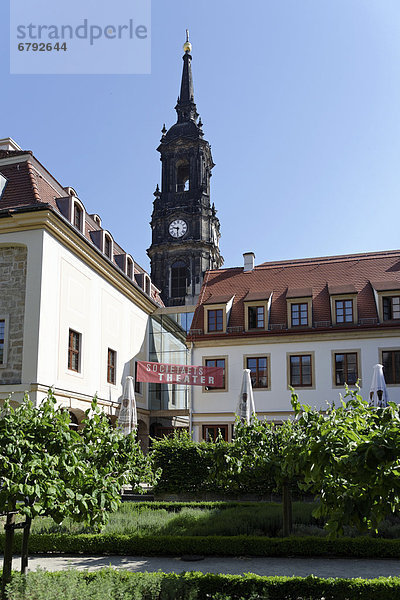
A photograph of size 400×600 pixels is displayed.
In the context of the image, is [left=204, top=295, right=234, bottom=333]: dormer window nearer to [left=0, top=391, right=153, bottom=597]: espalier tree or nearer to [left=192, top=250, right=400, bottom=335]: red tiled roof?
[left=192, top=250, right=400, bottom=335]: red tiled roof

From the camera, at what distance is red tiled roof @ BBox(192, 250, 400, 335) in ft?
95.5

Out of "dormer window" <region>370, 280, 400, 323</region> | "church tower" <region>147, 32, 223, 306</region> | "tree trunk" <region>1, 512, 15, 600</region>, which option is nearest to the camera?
"tree trunk" <region>1, 512, 15, 600</region>

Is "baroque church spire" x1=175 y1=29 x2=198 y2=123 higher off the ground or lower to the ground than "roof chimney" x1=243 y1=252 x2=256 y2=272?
higher

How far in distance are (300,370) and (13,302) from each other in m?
13.1

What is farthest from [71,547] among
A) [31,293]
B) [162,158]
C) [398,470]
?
[162,158]

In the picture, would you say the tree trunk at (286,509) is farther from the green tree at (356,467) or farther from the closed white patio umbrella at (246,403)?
the closed white patio umbrella at (246,403)

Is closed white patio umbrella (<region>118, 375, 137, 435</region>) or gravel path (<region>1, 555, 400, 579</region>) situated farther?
closed white patio umbrella (<region>118, 375, 137, 435</region>)

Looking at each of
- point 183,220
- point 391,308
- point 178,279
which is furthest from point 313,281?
point 183,220

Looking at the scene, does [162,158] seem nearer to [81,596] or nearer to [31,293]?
[31,293]

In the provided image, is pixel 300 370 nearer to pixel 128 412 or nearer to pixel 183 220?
pixel 128 412

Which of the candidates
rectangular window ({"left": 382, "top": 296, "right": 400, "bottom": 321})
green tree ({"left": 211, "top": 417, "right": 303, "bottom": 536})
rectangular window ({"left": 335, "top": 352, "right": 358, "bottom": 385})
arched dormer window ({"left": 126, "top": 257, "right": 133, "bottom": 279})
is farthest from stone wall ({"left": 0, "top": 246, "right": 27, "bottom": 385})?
rectangular window ({"left": 382, "top": 296, "right": 400, "bottom": 321})

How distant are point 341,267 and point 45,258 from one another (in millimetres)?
15762

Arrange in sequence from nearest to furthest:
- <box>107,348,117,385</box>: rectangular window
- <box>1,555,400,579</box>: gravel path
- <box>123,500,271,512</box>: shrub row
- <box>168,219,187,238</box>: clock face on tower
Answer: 1. <box>1,555,400,579</box>: gravel path
2. <box>123,500,271,512</box>: shrub row
3. <box>107,348,117,385</box>: rectangular window
4. <box>168,219,187,238</box>: clock face on tower

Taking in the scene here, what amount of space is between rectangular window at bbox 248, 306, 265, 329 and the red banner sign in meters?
2.95
